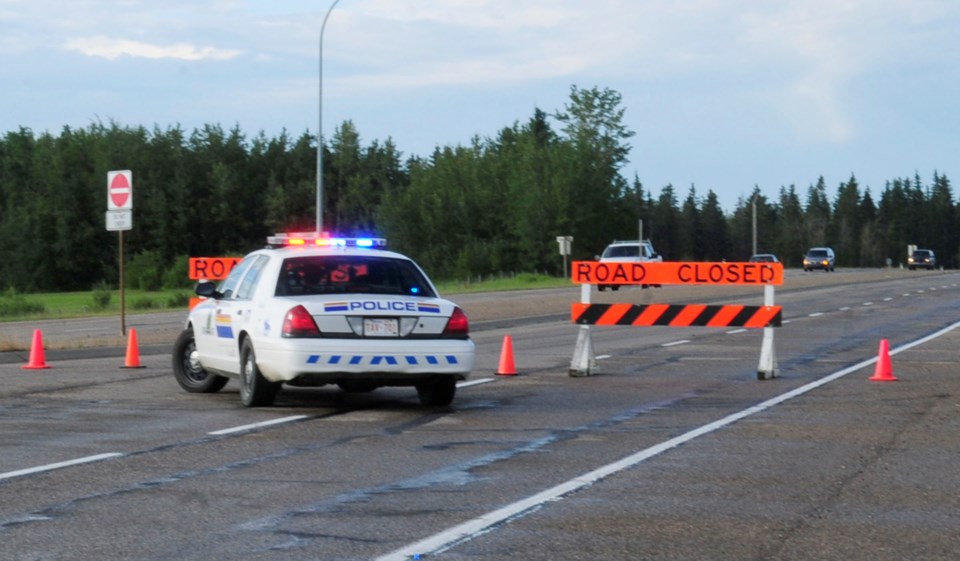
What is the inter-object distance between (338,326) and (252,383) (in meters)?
1.17

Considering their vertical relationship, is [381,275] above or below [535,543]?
above

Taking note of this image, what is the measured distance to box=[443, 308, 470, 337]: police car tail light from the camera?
1343 centimetres

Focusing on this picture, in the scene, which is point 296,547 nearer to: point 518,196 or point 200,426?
point 200,426

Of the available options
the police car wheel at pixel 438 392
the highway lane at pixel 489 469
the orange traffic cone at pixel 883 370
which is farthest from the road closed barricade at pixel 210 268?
the orange traffic cone at pixel 883 370

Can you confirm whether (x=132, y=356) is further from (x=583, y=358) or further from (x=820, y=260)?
(x=820, y=260)

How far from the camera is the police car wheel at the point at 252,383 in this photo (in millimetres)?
13508

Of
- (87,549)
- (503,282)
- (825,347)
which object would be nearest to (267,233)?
(503,282)

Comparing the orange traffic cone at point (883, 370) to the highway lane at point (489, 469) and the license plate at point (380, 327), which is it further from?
the license plate at point (380, 327)

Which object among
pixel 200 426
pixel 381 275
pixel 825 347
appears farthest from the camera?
pixel 825 347

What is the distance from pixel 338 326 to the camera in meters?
13.0

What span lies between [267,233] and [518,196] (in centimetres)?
1788

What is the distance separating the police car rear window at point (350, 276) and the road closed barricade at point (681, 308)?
3.76 metres

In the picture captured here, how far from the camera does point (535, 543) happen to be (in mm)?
7332

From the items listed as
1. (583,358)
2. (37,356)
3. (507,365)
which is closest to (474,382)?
(507,365)
